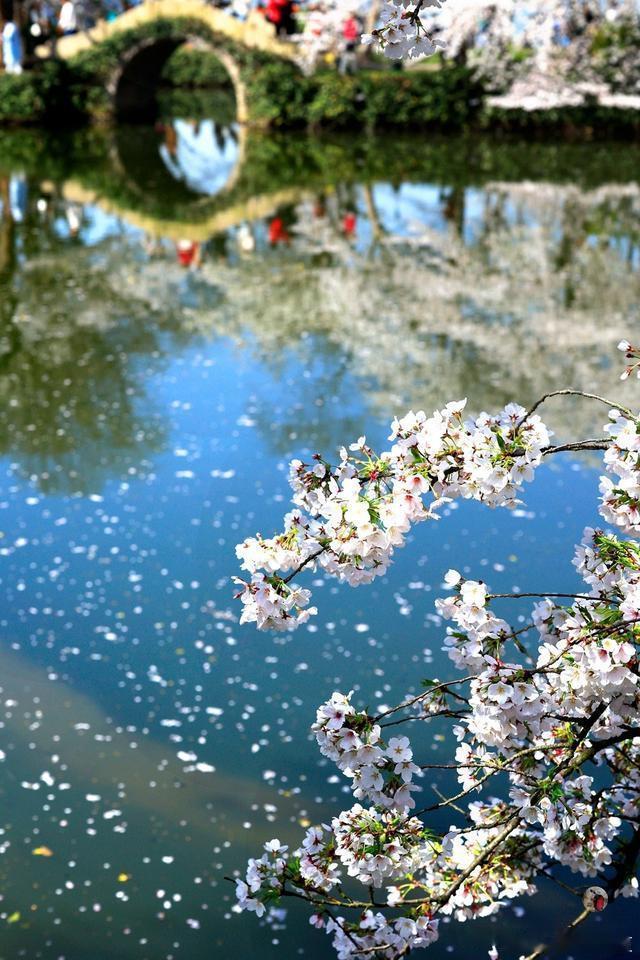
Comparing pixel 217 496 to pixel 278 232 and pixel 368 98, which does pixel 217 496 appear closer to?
pixel 278 232

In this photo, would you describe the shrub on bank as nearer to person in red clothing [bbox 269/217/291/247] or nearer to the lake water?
the lake water

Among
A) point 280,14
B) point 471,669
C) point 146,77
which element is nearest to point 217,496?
point 471,669

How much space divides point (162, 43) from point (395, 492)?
2696 cm

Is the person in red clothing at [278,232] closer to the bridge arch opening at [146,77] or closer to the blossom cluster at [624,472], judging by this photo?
the bridge arch opening at [146,77]

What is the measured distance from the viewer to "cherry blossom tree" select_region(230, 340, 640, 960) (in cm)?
321

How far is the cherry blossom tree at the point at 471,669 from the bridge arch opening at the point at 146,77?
2527 cm

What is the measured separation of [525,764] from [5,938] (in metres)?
2.14

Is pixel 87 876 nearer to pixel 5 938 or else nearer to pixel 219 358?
pixel 5 938

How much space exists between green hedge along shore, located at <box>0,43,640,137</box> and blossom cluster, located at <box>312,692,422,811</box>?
24253 millimetres

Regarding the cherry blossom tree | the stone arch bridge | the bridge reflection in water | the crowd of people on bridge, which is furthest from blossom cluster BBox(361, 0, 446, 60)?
the crowd of people on bridge

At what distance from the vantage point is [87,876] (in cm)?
472

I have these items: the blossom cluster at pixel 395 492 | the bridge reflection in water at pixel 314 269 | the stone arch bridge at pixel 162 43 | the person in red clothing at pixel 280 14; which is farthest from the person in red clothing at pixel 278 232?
the person in red clothing at pixel 280 14

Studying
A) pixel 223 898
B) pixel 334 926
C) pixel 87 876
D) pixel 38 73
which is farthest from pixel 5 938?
pixel 38 73

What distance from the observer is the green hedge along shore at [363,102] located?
2597 centimetres
